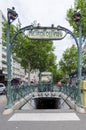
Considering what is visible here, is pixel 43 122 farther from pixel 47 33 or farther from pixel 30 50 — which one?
pixel 30 50

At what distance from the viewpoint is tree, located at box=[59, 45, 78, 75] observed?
9731 centimetres

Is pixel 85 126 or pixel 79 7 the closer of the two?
pixel 85 126

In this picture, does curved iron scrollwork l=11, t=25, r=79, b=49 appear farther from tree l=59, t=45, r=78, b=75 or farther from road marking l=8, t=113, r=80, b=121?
tree l=59, t=45, r=78, b=75

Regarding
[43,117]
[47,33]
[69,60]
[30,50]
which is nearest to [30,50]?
[30,50]

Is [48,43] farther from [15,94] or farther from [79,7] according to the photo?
[15,94]

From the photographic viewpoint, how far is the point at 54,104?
3478cm

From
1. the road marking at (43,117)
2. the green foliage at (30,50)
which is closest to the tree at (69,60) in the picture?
the green foliage at (30,50)

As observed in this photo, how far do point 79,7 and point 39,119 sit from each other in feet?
93.2

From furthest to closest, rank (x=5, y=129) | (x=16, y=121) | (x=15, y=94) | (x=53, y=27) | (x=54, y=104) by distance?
(x=54, y=104) < (x=15, y=94) < (x=53, y=27) < (x=16, y=121) < (x=5, y=129)

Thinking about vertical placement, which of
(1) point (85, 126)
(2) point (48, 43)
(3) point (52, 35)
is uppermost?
(2) point (48, 43)

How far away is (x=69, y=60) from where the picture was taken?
101 meters

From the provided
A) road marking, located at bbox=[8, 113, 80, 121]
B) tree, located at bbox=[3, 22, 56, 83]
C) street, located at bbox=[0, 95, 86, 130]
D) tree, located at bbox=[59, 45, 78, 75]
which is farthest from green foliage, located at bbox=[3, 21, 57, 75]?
street, located at bbox=[0, 95, 86, 130]

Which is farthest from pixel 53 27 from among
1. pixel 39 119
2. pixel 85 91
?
pixel 39 119

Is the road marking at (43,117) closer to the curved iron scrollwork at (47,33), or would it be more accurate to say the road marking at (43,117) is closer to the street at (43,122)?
the street at (43,122)
